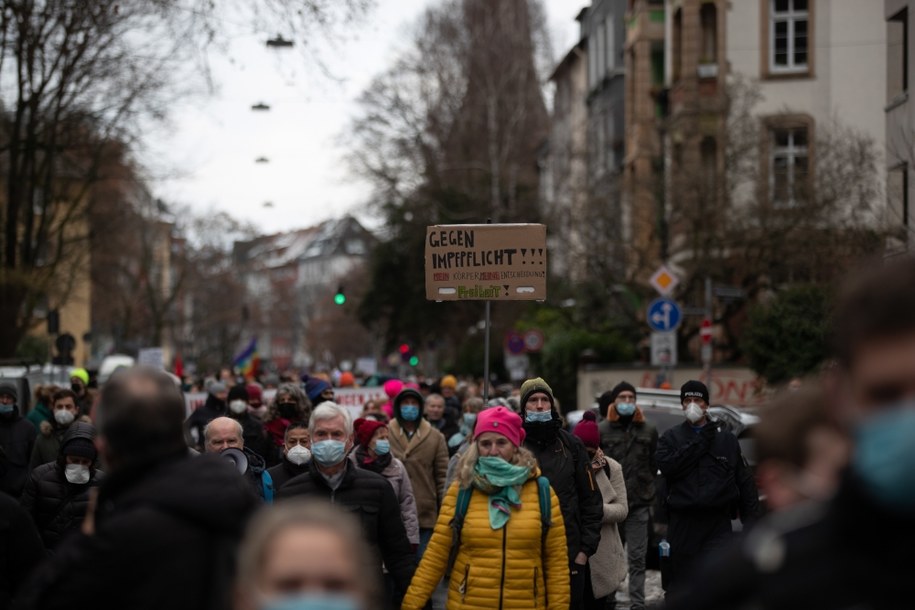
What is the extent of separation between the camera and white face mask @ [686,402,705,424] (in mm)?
10844

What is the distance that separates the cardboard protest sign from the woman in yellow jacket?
16.7 ft

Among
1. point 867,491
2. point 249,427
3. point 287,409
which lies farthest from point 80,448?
point 249,427

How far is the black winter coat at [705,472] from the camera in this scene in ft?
34.7

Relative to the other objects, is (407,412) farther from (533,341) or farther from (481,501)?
(533,341)

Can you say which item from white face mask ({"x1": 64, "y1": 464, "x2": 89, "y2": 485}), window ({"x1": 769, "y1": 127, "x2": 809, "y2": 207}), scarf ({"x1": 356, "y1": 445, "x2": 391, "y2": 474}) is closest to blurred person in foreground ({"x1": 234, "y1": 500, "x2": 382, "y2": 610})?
white face mask ({"x1": 64, "y1": 464, "x2": 89, "y2": 485})

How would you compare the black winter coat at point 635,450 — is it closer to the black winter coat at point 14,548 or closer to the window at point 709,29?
the black winter coat at point 14,548

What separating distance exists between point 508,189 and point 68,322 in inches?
1526

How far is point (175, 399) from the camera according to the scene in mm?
4141

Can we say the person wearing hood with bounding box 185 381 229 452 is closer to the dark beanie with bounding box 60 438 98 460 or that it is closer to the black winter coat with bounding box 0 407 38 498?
the black winter coat with bounding box 0 407 38 498

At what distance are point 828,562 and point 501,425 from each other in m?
5.01

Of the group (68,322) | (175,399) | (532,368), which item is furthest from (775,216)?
(68,322)

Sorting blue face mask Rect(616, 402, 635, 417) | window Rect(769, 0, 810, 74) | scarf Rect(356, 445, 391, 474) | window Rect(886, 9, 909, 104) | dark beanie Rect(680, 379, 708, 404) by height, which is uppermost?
window Rect(769, 0, 810, 74)

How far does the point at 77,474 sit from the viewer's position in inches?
340

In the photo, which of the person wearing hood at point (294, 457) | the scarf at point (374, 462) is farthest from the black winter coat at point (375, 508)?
the scarf at point (374, 462)
